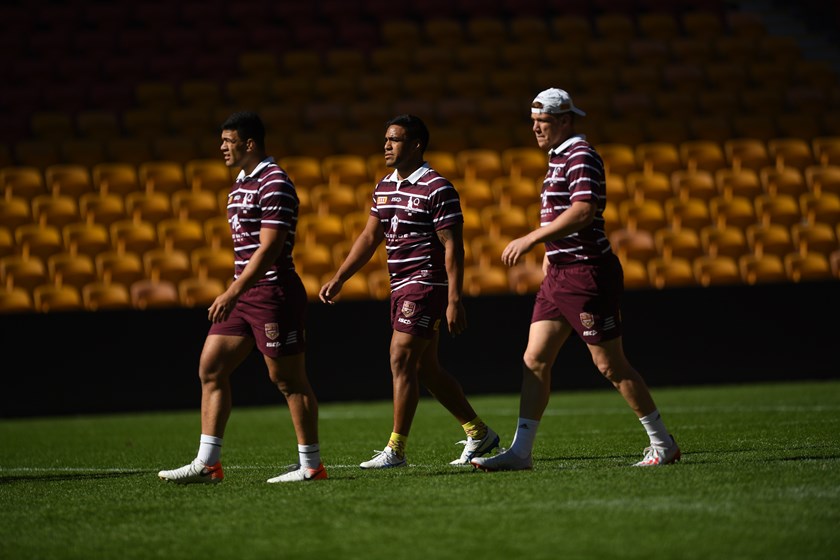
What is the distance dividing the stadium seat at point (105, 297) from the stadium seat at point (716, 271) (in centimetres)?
634

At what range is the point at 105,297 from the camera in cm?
1205

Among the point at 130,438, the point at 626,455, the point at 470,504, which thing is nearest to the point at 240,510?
the point at 470,504

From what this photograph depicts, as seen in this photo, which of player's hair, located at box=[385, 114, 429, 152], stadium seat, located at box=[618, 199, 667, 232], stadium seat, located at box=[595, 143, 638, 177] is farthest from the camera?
stadium seat, located at box=[595, 143, 638, 177]

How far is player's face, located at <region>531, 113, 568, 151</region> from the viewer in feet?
18.9

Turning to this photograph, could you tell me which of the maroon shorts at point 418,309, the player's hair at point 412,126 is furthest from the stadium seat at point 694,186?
the maroon shorts at point 418,309

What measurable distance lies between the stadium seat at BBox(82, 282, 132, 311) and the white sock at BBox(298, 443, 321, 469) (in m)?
6.70

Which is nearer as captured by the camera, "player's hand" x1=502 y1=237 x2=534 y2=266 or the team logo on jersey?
"player's hand" x1=502 y1=237 x2=534 y2=266

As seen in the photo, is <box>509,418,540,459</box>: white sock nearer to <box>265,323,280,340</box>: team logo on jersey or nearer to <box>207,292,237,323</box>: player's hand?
<box>265,323,280,340</box>: team logo on jersey

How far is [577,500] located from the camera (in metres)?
4.68

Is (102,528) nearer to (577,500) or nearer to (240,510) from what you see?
(240,510)

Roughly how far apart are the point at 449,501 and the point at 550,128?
2.03 m

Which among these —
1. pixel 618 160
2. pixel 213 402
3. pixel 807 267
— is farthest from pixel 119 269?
pixel 807 267

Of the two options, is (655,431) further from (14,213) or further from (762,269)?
(14,213)

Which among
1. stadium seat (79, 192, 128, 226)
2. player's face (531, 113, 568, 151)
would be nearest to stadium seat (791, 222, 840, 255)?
stadium seat (79, 192, 128, 226)
